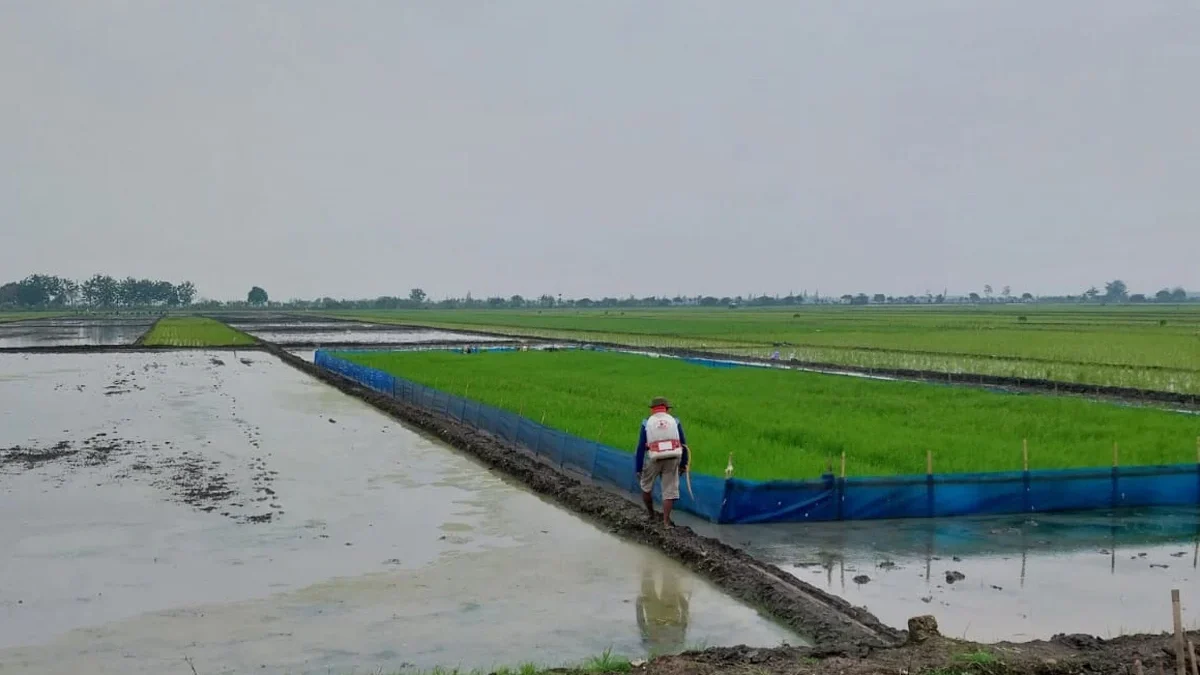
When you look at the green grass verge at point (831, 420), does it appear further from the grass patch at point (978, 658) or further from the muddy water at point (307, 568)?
the grass patch at point (978, 658)

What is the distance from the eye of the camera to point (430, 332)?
231ft

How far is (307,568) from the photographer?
10.0 m

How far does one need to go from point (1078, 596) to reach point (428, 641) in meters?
5.25

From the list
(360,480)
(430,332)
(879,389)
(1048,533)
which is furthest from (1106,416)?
(430,332)

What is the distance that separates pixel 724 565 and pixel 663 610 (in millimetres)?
1052

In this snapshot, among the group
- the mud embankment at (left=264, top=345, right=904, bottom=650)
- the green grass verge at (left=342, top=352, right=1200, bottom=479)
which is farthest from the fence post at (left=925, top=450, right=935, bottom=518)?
the mud embankment at (left=264, top=345, right=904, bottom=650)

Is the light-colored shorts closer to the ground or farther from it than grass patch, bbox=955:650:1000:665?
farther from it

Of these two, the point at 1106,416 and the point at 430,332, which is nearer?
the point at 1106,416

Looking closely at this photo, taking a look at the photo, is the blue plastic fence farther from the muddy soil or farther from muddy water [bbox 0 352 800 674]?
the muddy soil

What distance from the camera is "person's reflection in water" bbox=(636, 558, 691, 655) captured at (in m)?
7.84

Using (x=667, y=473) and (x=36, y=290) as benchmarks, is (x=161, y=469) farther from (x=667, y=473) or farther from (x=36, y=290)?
(x=36, y=290)

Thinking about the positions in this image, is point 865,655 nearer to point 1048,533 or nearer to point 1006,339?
point 1048,533

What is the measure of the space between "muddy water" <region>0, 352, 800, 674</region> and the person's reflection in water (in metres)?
0.02

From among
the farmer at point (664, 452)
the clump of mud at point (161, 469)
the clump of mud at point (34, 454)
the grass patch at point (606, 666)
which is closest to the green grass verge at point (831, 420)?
the farmer at point (664, 452)
